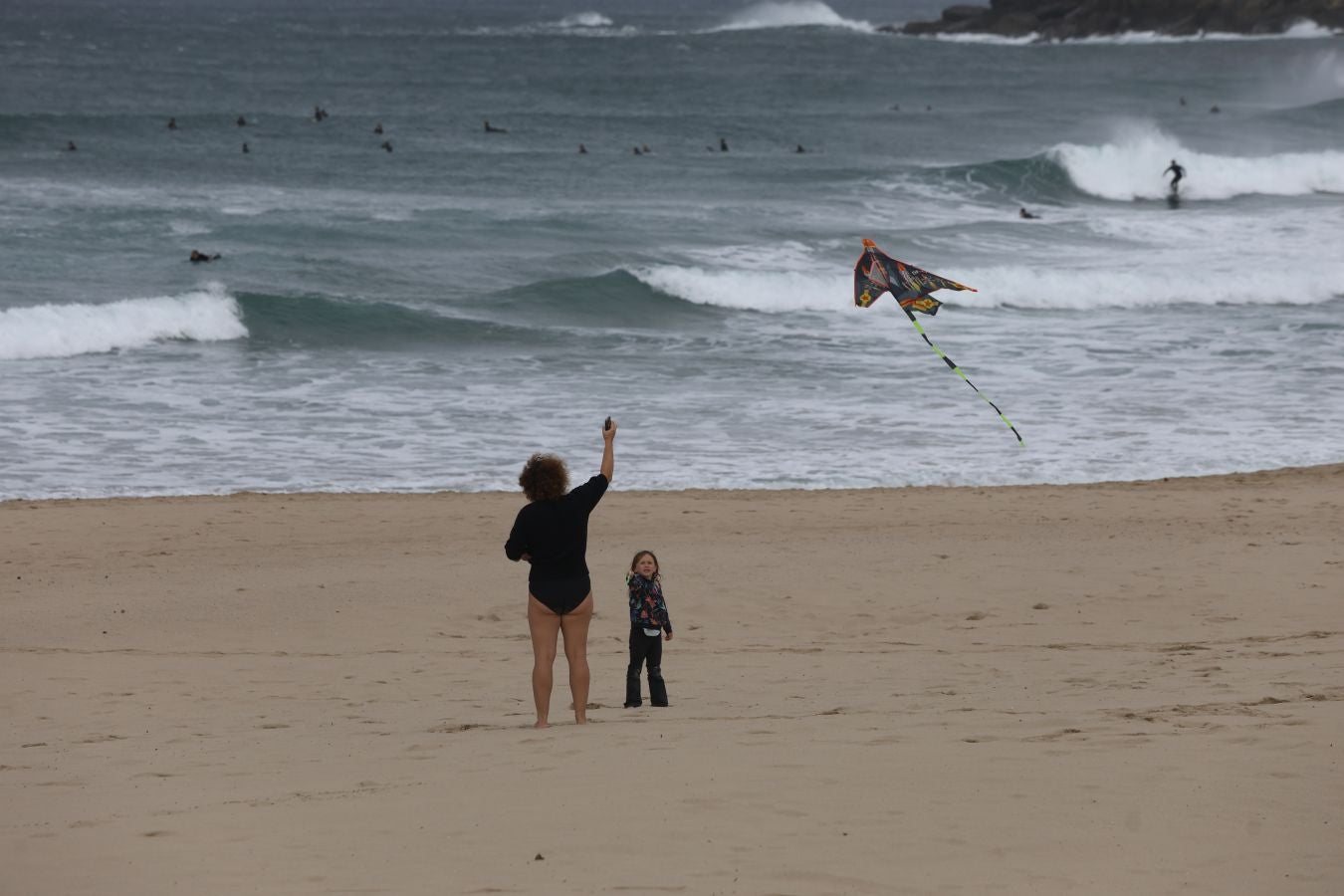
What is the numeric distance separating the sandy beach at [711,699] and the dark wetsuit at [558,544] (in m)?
0.64

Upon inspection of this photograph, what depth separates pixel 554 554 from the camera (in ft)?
23.2

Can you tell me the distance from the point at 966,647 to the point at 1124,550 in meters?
3.16

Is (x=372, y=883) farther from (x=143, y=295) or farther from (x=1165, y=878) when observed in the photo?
(x=143, y=295)

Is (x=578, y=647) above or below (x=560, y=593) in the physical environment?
below

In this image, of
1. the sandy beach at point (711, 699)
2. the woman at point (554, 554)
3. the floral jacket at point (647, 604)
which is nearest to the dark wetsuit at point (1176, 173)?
the sandy beach at point (711, 699)

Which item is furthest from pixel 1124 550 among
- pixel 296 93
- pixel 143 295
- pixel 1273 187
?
pixel 296 93

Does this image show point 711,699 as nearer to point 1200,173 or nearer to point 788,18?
point 1200,173

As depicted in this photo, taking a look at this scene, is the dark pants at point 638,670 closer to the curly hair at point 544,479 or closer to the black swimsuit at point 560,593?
the black swimsuit at point 560,593

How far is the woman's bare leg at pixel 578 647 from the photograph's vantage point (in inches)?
285

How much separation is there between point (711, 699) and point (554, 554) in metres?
1.72

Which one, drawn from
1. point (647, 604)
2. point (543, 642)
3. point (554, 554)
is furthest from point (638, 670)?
point (554, 554)

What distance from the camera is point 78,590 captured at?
11.5 m

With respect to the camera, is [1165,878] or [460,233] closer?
[1165,878]

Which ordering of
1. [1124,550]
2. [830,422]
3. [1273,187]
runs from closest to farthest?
[1124,550]
[830,422]
[1273,187]
